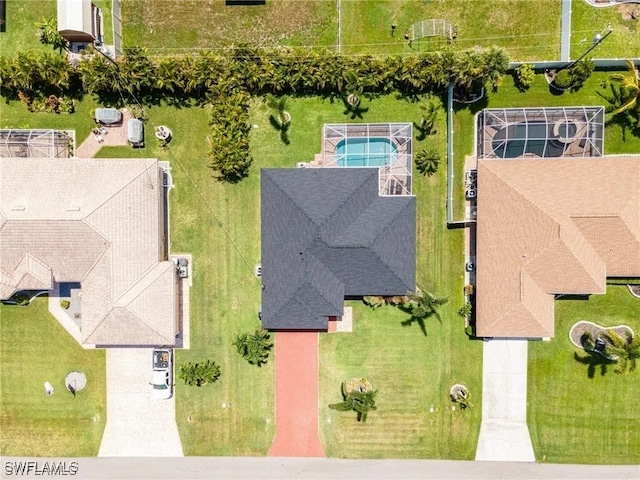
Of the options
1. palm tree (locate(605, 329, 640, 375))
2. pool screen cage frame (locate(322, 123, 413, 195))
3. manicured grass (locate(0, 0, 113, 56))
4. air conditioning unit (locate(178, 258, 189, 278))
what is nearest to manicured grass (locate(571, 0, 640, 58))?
pool screen cage frame (locate(322, 123, 413, 195))

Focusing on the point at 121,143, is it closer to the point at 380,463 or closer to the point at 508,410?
the point at 380,463

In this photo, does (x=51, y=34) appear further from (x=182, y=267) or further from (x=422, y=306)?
(x=422, y=306)

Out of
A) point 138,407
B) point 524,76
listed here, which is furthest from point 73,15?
point 524,76

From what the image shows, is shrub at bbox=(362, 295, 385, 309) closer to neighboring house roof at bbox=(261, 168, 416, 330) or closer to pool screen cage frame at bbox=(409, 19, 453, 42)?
neighboring house roof at bbox=(261, 168, 416, 330)

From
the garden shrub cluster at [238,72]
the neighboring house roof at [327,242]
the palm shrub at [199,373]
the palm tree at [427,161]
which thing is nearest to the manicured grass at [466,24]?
the garden shrub cluster at [238,72]

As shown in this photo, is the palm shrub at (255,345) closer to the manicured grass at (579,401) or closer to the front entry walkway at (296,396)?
the front entry walkway at (296,396)

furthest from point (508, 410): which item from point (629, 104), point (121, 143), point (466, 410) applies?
point (121, 143)
